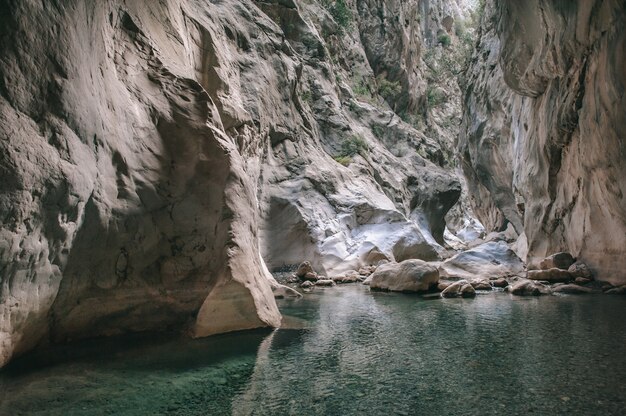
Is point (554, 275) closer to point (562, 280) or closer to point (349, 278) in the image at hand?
point (562, 280)

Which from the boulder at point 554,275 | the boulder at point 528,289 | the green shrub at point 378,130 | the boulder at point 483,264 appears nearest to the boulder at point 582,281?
the boulder at point 554,275

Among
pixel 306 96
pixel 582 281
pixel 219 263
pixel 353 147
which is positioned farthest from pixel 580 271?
pixel 306 96

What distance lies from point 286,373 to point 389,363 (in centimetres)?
137

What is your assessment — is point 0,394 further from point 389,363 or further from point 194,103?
point 194,103

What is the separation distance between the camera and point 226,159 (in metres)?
7.34

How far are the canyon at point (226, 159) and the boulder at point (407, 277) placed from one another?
3.26m

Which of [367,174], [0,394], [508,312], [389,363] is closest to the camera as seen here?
[0,394]

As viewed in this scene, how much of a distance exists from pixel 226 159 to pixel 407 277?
756 centimetres

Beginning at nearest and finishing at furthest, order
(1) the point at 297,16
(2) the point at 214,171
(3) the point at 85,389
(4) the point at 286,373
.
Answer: (3) the point at 85,389, (4) the point at 286,373, (2) the point at 214,171, (1) the point at 297,16

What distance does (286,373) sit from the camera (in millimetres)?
5008

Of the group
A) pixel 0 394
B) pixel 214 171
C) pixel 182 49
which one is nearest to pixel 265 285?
pixel 214 171

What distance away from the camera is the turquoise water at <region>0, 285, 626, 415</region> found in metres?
3.90

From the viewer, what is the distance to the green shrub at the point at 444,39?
56.0m

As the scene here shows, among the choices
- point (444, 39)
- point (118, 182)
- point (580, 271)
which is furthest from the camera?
point (444, 39)
